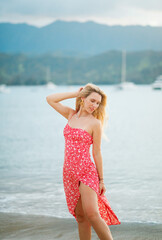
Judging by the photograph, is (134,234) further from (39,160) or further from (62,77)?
(62,77)

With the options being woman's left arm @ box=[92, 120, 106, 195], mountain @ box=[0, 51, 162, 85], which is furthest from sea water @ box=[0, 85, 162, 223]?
mountain @ box=[0, 51, 162, 85]

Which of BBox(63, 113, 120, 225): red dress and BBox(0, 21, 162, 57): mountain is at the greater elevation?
BBox(0, 21, 162, 57): mountain

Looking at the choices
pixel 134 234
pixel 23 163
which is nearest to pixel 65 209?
pixel 134 234

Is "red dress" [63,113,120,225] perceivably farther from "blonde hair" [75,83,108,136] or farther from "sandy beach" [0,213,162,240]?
"sandy beach" [0,213,162,240]

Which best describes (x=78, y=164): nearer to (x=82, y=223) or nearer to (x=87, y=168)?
(x=87, y=168)

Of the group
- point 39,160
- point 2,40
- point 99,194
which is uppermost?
point 2,40

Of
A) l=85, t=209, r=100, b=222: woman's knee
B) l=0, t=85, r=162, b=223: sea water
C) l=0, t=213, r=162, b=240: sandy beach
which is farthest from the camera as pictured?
l=0, t=85, r=162, b=223: sea water

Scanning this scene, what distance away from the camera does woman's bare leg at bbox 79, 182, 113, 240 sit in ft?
9.84

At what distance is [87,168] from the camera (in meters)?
3.11

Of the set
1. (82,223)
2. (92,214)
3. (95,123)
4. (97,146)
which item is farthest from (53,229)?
(95,123)

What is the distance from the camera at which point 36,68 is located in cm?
13712

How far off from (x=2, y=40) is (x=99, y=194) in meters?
199

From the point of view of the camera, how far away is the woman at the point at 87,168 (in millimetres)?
3025

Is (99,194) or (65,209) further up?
(99,194)
